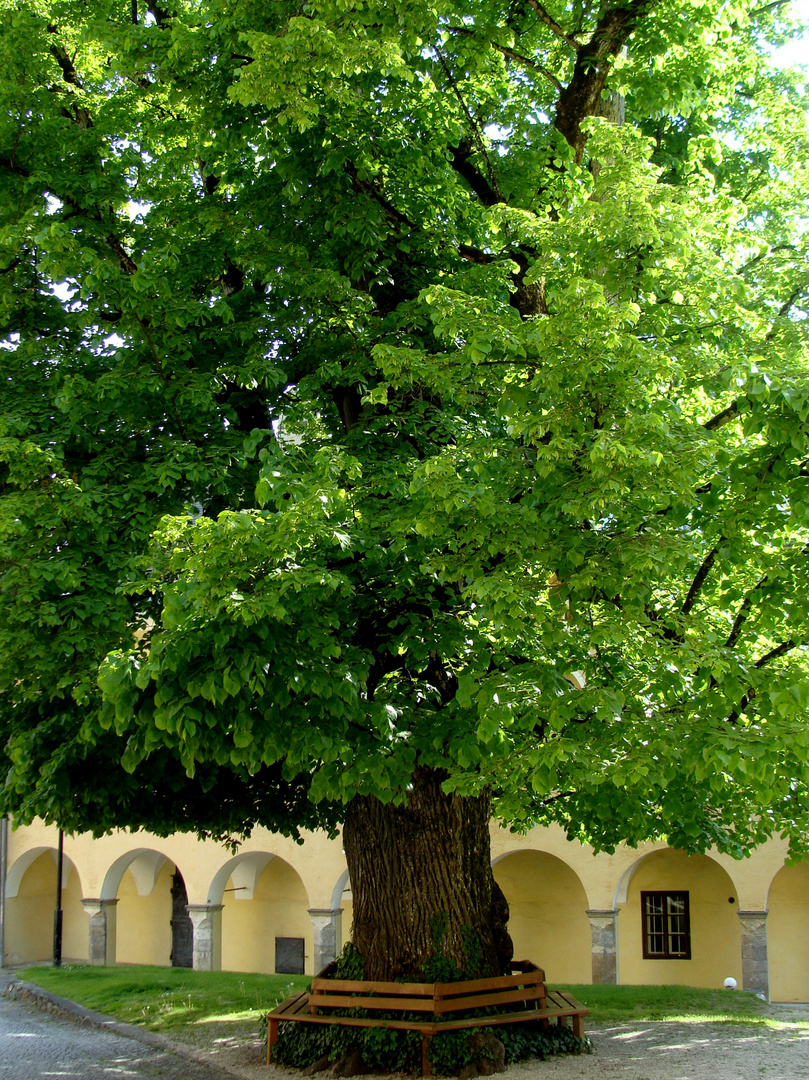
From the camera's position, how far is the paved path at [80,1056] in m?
8.46

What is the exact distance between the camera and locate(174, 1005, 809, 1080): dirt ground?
7695mm

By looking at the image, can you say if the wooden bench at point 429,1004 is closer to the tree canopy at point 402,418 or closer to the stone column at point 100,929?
the tree canopy at point 402,418

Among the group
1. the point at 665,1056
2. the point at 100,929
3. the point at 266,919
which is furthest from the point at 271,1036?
the point at 100,929

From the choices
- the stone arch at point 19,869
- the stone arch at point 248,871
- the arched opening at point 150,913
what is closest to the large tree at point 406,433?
the stone arch at point 248,871

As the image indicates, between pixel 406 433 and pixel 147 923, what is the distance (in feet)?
58.5

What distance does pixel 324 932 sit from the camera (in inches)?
669

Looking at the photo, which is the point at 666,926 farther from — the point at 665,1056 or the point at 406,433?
the point at 406,433

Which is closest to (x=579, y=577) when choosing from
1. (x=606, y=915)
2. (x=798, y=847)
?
(x=798, y=847)

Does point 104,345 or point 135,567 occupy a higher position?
point 104,345

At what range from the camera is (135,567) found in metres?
6.33

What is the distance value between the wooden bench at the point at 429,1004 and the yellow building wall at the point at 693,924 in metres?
8.56

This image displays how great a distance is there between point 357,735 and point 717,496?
271 cm

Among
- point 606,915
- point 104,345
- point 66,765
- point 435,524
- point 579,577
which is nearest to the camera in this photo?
point 579,577

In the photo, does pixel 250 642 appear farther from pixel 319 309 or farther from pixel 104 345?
pixel 104 345
